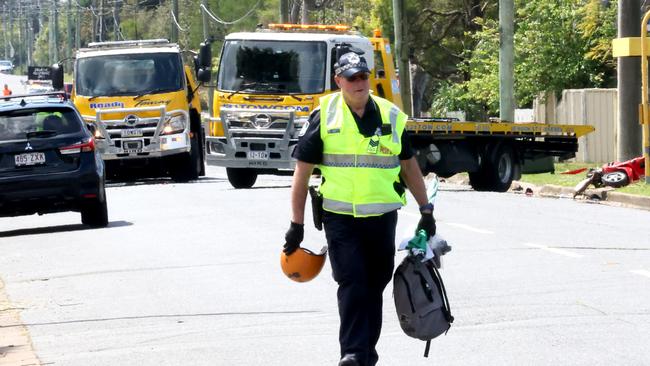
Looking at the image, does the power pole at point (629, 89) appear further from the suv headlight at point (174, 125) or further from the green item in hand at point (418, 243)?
Result: the green item in hand at point (418, 243)

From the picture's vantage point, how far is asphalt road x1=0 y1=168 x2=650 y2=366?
9.23m

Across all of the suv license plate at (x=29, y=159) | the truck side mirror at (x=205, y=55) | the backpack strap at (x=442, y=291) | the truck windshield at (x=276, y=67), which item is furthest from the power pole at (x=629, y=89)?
the backpack strap at (x=442, y=291)

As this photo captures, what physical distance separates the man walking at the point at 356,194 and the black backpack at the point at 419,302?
10 centimetres

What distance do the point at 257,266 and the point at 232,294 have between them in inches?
75.3

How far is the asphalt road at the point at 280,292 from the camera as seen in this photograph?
9.23 metres

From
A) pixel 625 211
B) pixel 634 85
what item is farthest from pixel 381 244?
pixel 634 85

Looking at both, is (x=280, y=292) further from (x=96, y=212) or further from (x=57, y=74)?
(x=57, y=74)

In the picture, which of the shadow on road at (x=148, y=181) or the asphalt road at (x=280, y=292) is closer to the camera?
the asphalt road at (x=280, y=292)

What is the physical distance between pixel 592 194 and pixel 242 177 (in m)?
6.71

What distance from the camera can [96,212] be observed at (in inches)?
762

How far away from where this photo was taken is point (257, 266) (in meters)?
13.9

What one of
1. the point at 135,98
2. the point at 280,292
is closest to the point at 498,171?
the point at 135,98

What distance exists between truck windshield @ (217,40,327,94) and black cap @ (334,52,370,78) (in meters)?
16.9

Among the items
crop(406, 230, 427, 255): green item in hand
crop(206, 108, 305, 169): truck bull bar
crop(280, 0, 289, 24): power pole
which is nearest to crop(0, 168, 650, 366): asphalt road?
crop(406, 230, 427, 255): green item in hand
